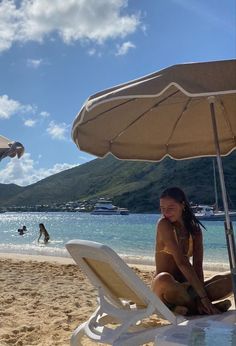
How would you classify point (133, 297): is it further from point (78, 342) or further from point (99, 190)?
point (99, 190)

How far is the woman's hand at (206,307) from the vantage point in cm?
333

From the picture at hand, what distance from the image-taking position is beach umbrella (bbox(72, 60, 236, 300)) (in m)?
3.94

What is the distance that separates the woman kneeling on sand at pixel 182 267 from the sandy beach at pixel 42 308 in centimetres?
71

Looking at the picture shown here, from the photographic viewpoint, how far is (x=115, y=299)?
341 cm

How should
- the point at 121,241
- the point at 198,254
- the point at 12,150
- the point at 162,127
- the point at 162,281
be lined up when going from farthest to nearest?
the point at 121,241 < the point at 162,127 < the point at 12,150 < the point at 198,254 < the point at 162,281

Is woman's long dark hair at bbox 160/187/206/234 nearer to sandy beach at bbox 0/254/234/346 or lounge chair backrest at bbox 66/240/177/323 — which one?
lounge chair backrest at bbox 66/240/177/323

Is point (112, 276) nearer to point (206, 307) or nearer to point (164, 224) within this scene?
point (164, 224)

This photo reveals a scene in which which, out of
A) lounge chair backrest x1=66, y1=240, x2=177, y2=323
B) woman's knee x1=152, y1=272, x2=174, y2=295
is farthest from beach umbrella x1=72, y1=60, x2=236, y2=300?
lounge chair backrest x1=66, y1=240, x2=177, y2=323

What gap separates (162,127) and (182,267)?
189cm

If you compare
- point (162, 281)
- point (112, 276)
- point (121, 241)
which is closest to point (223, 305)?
point (162, 281)

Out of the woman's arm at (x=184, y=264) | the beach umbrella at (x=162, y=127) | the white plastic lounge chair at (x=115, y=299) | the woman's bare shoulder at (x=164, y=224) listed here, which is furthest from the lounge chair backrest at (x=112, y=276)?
the beach umbrella at (x=162, y=127)

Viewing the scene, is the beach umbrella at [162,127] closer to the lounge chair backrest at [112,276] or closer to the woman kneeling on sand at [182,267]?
the woman kneeling on sand at [182,267]

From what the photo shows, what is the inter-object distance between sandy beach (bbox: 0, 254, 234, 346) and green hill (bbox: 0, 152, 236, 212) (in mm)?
58335

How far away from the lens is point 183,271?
3.38 m
